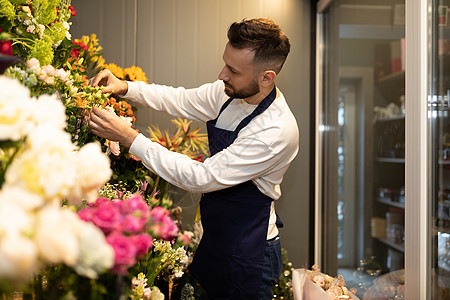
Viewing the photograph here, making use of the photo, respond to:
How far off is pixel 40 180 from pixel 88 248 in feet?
0.37

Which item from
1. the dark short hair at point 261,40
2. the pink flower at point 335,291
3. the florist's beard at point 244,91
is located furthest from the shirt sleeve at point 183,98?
the pink flower at point 335,291

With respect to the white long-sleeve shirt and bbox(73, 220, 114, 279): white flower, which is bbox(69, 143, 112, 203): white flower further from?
the white long-sleeve shirt

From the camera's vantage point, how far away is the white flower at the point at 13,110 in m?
0.58

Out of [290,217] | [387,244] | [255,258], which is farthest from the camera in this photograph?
[290,217]

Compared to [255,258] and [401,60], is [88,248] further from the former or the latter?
[401,60]

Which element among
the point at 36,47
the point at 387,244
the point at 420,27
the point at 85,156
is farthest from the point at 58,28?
the point at 387,244

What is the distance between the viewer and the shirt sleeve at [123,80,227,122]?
205 centimetres

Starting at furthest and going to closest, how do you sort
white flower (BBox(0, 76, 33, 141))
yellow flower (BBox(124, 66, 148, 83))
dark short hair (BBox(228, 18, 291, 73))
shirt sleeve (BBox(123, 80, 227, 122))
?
yellow flower (BBox(124, 66, 148, 83))
shirt sleeve (BBox(123, 80, 227, 122))
dark short hair (BBox(228, 18, 291, 73))
white flower (BBox(0, 76, 33, 141))

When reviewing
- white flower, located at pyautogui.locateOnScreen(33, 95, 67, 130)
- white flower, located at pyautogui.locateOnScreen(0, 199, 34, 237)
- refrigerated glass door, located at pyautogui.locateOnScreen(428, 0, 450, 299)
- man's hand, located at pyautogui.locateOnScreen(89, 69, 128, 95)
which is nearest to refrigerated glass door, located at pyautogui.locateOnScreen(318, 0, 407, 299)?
refrigerated glass door, located at pyautogui.locateOnScreen(428, 0, 450, 299)

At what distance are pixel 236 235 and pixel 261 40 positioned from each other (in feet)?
2.79

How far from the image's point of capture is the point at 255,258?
1.83 m

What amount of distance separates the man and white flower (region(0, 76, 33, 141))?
100 centimetres

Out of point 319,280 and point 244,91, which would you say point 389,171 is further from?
point 244,91

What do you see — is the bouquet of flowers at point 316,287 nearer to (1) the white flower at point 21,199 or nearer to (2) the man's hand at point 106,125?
(2) the man's hand at point 106,125
